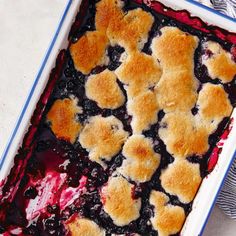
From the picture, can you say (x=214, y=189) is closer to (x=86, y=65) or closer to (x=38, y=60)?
(x=86, y=65)

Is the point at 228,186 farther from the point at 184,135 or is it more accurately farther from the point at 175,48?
the point at 175,48

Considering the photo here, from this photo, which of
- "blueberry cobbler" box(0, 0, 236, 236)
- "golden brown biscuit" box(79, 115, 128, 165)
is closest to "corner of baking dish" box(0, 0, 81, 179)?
"blueberry cobbler" box(0, 0, 236, 236)

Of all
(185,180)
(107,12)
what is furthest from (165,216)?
(107,12)

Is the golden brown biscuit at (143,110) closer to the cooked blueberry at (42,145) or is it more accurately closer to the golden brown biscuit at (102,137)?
the golden brown biscuit at (102,137)

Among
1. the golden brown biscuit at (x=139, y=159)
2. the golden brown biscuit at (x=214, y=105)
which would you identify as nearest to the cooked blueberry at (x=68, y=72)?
the golden brown biscuit at (x=139, y=159)

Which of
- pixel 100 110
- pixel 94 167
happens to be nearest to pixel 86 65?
pixel 100 110

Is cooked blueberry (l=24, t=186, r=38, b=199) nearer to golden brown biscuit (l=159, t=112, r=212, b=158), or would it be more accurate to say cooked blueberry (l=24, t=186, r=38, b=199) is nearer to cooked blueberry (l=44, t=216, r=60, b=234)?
cooked blueberry (l=44, t=216, r=60, b=234)

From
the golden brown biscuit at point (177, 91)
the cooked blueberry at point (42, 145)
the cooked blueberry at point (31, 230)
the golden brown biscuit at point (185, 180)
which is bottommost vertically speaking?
the cooked blueberry at point (31, 230)
